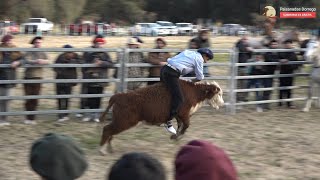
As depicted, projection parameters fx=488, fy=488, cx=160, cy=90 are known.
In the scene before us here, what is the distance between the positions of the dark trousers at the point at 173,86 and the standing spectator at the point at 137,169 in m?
4.78

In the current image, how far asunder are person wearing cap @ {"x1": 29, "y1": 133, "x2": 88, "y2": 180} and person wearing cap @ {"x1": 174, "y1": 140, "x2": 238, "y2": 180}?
599 mm

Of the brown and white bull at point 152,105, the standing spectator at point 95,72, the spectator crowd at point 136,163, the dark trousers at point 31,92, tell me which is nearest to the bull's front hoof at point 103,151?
the brown and white bull at point 152,105

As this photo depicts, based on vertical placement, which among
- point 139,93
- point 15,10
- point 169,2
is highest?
point 169,2

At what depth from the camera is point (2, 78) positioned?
8273 millimetres

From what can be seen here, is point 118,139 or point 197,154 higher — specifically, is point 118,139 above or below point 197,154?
below

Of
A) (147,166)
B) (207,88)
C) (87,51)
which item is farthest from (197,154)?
(87,51)

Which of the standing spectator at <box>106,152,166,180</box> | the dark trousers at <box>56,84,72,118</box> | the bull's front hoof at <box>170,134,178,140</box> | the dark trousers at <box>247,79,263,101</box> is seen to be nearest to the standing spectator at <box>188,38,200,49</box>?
the dark trousers at <box>247,79,263,101</box>

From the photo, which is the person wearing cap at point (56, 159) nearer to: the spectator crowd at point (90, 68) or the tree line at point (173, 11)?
the spectator crowd at point (90, 68)

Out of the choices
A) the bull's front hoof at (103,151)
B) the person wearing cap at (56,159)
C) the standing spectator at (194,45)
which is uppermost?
the standing spectator at (194,45)

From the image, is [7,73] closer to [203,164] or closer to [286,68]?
[286,68]

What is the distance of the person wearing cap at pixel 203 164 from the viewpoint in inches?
94.8

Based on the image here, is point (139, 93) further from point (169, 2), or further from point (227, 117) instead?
point (169, 2)

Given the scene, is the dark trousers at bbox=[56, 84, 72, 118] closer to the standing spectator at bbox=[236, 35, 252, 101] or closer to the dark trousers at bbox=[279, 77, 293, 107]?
the standing spectator at bbox=[236, 35, 252, 101]

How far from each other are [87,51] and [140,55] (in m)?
1.05
